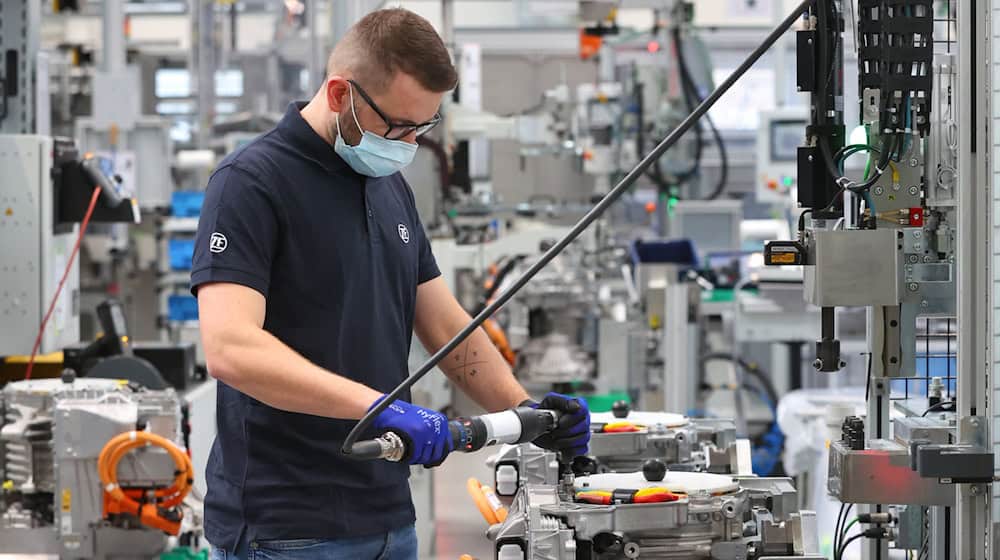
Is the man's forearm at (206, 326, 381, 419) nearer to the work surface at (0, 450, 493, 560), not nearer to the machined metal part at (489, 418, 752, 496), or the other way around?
the machined metal part at (489, 418, 752, 496)

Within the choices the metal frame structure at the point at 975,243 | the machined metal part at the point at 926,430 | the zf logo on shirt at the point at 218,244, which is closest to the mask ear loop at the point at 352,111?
the zf logo on shirt at the point at 218,244

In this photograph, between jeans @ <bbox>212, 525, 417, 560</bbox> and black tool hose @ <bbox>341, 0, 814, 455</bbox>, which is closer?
black tool hose @ <bbox>341, 0, 814, 455</bbox>

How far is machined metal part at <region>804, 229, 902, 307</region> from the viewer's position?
2428mm

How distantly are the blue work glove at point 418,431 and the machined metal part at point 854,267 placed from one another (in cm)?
81

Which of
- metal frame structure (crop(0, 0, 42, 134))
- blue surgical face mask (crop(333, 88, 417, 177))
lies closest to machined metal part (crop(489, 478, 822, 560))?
blue surgical face mask (crop(333, 88, 417, 177))

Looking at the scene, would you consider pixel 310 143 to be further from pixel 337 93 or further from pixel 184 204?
pixel 184 204

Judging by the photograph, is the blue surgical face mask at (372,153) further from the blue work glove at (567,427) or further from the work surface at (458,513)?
the work surface at (458,513)

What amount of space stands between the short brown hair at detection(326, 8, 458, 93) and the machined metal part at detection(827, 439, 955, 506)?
3.09 ft

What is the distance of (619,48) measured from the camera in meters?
13.0

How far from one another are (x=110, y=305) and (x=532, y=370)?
262 centimetres

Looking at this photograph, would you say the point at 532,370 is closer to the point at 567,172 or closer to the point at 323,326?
the point at 567,172

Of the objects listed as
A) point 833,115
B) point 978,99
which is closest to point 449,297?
point 833,115

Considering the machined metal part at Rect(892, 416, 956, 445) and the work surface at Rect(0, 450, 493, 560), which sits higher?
the machined metal part at Rect(892, 416, 956, 445)

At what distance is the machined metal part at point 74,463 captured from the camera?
433 centimetres
